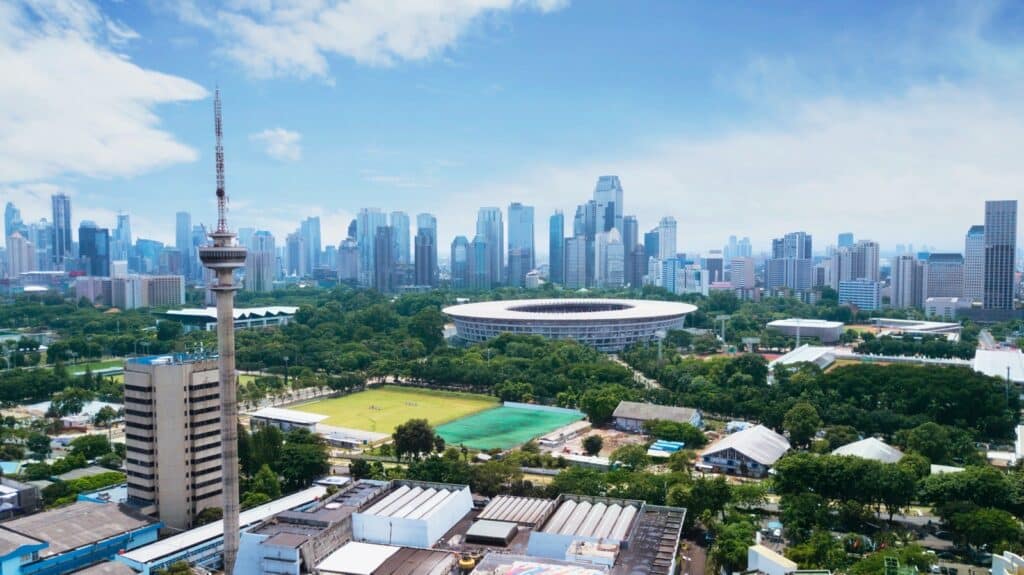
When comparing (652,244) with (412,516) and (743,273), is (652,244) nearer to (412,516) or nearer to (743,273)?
(743,273)

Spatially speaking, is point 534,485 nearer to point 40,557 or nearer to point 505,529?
point 505,529

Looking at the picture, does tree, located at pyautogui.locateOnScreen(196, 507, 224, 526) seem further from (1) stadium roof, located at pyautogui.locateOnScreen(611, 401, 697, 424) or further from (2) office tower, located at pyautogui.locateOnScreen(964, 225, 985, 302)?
(2) office tower, located at pyautogui.locateOnScreen(964, 225, 985, 302)

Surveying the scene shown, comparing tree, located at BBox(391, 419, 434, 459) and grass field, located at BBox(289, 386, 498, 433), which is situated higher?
tree, located at BBox(391, 419, 434, 459)

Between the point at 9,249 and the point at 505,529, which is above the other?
the point at 9,249

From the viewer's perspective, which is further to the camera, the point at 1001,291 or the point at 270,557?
the point at 1001,291

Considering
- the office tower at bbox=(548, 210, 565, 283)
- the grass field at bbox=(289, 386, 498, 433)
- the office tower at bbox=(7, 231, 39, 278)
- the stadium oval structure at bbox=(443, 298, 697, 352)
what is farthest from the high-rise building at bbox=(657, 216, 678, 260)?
the office tower at bbox=(7, 231, 39, 278)

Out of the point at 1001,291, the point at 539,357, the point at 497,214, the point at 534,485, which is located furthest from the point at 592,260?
the point at 534,485

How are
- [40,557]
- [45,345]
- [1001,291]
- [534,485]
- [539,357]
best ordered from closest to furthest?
[40,557], [534,485], [539,357], [45,345], [1001,291]

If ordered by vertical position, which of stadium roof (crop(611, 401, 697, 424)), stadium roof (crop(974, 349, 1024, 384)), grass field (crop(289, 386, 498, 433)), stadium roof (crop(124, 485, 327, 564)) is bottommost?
grass field (crop(289, 386, 498, 433))
